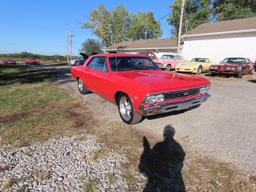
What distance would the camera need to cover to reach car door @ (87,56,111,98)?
16.6ft

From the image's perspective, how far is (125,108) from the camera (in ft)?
14.9

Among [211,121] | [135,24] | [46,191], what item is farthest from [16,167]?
[135,24]

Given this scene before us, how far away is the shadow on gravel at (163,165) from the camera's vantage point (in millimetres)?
2459

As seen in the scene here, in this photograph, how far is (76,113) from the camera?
17.5ft

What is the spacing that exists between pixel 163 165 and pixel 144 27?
50401 mm

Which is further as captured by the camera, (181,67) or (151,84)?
(181,67)

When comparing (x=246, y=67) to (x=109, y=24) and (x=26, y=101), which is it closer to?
(x=26, y=101)

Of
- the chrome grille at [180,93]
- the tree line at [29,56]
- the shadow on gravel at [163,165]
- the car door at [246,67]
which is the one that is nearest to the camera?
the shadow on gravel at [163,165]

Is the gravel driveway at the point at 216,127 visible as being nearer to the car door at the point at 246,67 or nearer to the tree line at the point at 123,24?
the car door at the point at 246,67

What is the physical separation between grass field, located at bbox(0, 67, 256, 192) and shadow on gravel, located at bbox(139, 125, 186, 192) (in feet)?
0.34

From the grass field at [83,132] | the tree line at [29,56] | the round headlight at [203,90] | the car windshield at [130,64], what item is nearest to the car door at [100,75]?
the car windshield at [130,64]

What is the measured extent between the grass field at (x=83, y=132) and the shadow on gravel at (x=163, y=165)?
0.10 m

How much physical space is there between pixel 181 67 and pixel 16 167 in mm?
13089

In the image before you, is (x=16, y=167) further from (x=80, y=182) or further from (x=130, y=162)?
(x=130, y=162)
